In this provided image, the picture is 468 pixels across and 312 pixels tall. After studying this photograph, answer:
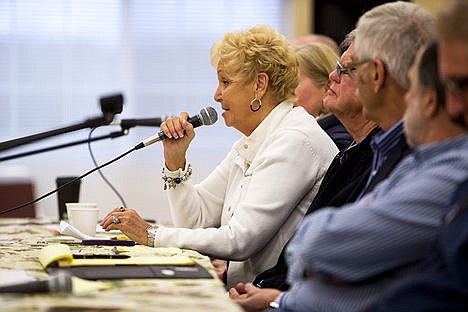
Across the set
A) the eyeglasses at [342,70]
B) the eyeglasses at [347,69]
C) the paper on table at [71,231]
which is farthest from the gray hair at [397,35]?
the paper on table at [71,231]

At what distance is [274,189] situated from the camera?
2.40 meters

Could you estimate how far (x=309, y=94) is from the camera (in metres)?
3.47

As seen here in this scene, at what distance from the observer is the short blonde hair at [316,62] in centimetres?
343

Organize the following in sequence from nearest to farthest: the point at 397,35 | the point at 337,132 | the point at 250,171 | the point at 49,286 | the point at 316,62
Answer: the point at 49,286
the point at 397,35
the point at 250,171
the point at 337,132
the point at 316,62

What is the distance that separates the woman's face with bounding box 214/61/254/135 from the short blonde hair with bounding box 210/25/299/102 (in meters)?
0.02

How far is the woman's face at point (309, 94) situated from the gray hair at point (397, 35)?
1508 mm

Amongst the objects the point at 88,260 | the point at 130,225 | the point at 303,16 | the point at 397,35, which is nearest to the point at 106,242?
the point at 130,225

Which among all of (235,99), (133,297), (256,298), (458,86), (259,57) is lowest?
(256,298)

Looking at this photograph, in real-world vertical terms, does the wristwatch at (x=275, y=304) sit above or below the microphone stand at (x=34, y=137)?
below

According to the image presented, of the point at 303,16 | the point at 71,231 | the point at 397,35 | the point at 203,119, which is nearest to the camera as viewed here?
the point at 397,35

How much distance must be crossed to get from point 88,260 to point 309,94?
5.61 feet

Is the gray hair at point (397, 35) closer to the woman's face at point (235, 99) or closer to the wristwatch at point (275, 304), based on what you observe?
the wristwatch at point (275, 304)

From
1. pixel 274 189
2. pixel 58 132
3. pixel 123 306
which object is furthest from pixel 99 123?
pixel 123 306

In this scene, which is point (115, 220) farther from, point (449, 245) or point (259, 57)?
point (449, 245)
